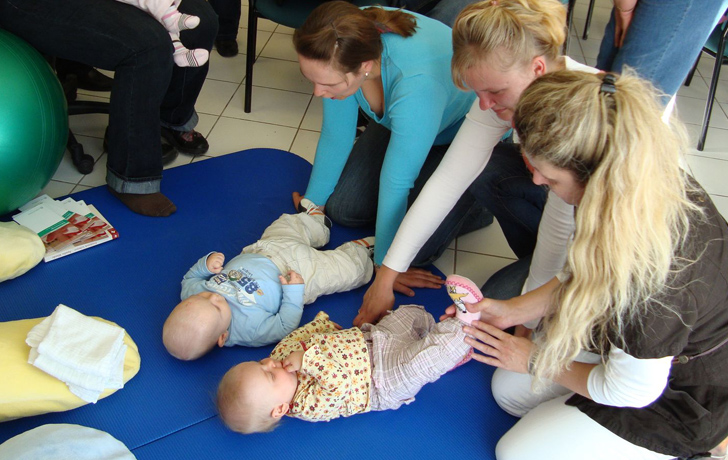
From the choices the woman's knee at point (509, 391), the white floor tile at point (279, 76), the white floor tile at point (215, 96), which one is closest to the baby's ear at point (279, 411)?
the woman's knee at point (509, 391)

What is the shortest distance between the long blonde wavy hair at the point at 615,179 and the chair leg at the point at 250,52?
1924 mm

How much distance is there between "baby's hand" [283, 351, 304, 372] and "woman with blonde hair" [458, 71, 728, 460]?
1.98 ft

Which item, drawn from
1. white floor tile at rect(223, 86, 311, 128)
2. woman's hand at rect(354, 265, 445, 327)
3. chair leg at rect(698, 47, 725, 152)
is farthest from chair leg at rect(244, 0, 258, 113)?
chair leg at rect(698, 47, 725, 152)

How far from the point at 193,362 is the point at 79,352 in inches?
11.9

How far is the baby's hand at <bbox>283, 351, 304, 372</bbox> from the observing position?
1522 millimetres

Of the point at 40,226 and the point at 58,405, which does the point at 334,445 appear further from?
the point at 40,226

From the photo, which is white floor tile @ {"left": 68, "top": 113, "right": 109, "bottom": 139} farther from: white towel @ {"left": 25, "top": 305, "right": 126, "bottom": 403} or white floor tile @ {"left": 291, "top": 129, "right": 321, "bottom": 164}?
white towel @ {"left": 25, "top": 305, "right": 126, "bottom": 403}

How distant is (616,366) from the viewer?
1.18m

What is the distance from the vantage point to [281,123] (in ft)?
9.27

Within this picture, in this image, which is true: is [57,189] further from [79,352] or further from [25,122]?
[79,352]

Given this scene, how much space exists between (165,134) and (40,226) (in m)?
0.72

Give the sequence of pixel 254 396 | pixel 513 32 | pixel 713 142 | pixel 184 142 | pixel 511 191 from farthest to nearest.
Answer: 1. pixel 713 142
2. pixel 184 142
3. pixel 511 191
4. pixel 254 396
5. pixel 513 32

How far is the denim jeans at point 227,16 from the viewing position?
10.4ft

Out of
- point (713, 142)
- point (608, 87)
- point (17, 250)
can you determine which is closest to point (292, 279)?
point (17, 250)
